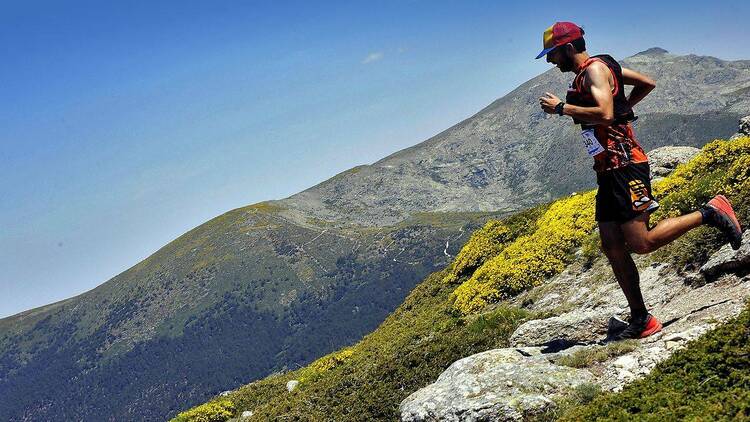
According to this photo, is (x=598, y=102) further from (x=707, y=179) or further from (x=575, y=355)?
(x=707, y=179)

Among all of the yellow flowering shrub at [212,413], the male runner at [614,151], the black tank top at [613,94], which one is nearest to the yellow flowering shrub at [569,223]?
the male runner at [614,151]

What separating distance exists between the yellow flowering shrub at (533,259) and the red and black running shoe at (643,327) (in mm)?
10487

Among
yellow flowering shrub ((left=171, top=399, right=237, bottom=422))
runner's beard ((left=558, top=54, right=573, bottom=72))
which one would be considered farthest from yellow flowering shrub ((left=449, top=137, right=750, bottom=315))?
yellow flowering shrub ((left=171, top=399, right=237, bottom=422))

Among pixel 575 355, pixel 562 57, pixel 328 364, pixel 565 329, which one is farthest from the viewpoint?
pixel 328 364

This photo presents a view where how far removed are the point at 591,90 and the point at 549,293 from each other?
451 inches

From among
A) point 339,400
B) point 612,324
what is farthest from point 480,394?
point 339,400

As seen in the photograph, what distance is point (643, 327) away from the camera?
27.4 feet

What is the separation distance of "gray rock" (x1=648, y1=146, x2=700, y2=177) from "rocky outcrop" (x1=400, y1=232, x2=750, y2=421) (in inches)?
484

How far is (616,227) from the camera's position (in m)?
7.73

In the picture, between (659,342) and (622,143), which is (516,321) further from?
(622,143)

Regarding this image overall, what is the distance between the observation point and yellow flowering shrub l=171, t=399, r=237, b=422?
22.5 meters

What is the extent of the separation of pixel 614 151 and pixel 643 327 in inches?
114

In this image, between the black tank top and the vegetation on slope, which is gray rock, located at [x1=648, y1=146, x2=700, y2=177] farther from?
the black tank top

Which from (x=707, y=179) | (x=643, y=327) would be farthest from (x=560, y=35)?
(x=707, y=179)
